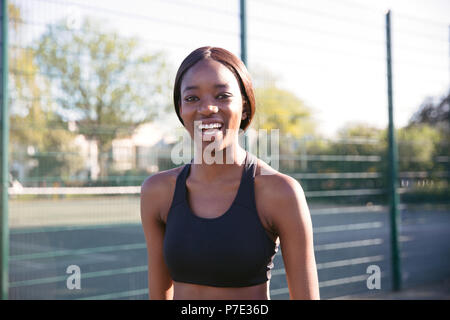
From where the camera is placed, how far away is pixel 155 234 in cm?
175

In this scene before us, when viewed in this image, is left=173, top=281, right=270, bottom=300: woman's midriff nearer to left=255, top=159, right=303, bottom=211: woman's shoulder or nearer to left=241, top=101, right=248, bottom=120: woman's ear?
left=255, top=159, right=303, bottom=211: woman's shoulder

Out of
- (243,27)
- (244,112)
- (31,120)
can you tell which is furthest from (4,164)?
(244,112)

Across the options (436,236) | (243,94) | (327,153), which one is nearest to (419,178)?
(327,153)

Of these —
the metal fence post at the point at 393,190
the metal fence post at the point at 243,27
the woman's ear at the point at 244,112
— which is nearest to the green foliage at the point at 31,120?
the metal fence post at the point at 243,27

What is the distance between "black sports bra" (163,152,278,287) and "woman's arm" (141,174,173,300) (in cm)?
14

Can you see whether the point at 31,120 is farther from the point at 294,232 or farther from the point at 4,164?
the point at 294,232

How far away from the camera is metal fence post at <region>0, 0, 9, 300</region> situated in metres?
4.19

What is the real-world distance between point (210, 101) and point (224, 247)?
45 centimetres

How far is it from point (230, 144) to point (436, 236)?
48.8 ft

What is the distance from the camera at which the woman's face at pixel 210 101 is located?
1608mm

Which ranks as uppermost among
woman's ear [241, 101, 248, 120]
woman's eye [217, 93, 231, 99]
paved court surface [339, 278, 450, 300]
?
woman's eye [217, 93, 231, 99]

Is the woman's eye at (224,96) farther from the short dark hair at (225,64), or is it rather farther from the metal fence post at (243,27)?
the metal fence post at (243,27)

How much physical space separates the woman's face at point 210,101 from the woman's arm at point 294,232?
0.83 ft

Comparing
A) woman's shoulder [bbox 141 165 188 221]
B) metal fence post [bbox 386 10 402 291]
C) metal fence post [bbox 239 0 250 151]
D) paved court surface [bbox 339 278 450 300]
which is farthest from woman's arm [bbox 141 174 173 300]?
metal fence post [bbox 386 10 402 291]
